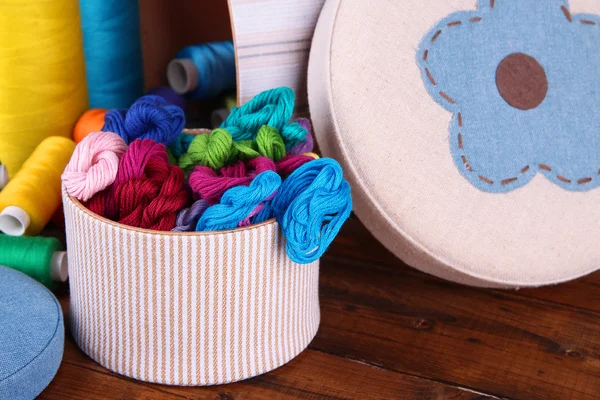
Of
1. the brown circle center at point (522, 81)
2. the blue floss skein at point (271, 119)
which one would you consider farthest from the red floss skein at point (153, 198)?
the brown circle center at point (522, 81)

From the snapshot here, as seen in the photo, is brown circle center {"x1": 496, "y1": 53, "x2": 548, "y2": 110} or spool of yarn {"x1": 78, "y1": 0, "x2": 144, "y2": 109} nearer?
brown circle center {"x1": 496, "y1": 53, "x2": 548, "y2": 110}

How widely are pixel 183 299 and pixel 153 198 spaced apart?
0.12m

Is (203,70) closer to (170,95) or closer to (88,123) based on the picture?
(170,95)

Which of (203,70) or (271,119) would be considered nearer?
(271,119)

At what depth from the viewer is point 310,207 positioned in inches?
28.6

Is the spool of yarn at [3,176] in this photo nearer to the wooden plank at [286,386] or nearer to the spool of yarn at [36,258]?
the spool of yarn at [36,258]

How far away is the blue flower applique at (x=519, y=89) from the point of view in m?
0.94

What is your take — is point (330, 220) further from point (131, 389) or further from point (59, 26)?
point (59, 26)

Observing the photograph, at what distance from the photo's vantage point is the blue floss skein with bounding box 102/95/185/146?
2.89 feet

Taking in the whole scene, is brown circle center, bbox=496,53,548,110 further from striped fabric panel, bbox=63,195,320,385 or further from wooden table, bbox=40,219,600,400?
striped fabric panel, bbox=63,195,320,385

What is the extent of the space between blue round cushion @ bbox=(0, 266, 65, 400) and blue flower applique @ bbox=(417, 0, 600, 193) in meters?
0.52

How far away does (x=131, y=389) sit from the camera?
783 millimetres

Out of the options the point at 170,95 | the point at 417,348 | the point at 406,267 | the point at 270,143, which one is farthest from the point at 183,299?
the point at 170,95

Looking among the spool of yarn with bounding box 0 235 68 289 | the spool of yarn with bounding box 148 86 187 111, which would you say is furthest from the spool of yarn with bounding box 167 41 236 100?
the spool of yarn with bounding box 0 235 68 289
